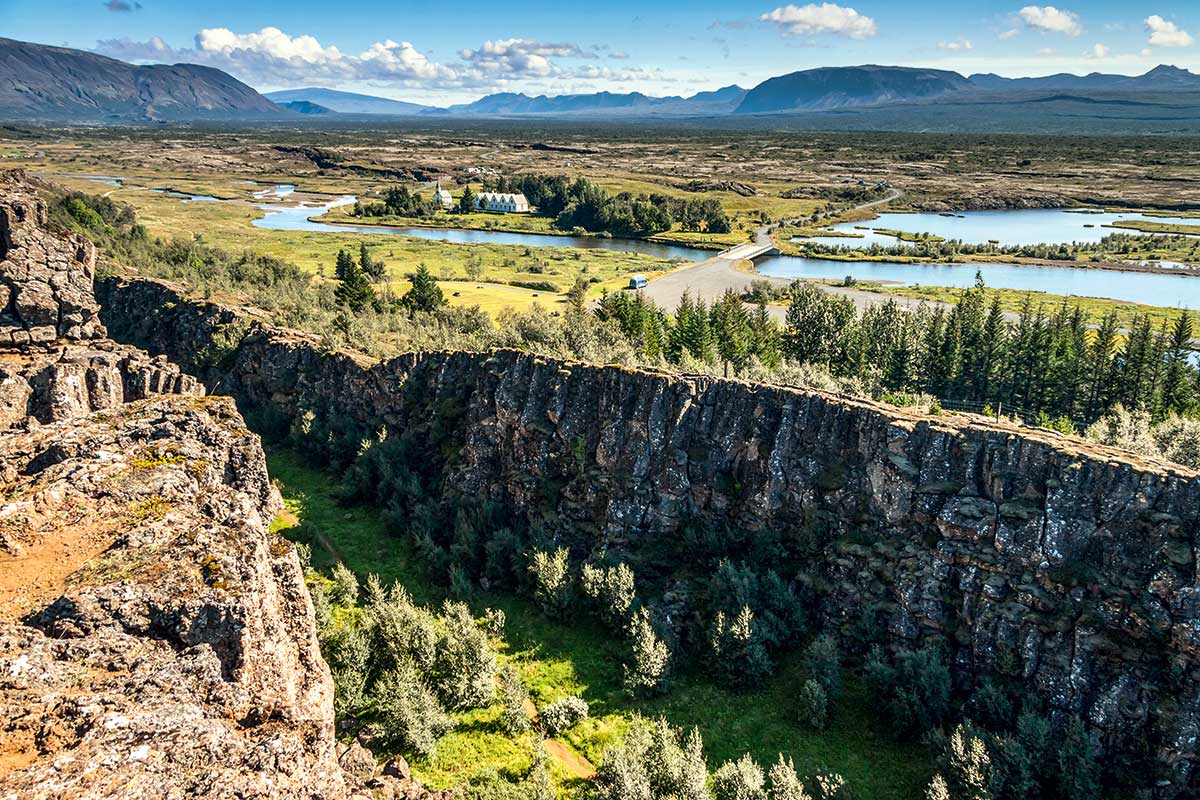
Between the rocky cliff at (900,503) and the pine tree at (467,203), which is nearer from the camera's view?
the rocky cliff at (900,503)

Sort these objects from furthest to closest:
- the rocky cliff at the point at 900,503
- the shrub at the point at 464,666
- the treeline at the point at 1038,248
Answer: the treeline at the point at 1038,248, the shrub at the point at 464,666, the rocky cliff at the point at 900,503

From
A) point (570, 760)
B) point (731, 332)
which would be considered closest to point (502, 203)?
point (731, 332)

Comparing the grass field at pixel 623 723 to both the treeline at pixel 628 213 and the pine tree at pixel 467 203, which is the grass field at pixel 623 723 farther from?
the pine tree at pixel 467 203

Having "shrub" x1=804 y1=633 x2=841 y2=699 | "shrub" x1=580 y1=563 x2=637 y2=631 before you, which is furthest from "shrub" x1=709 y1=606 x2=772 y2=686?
"shrub" x1=580 y1=563 x2=637 y2=631

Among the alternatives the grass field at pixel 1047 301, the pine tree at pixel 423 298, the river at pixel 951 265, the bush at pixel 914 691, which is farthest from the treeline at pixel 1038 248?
the bush at pixel 914 691

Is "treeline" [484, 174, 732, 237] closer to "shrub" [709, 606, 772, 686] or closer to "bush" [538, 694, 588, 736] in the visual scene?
"shrub" [709, 606, 772, 686]
